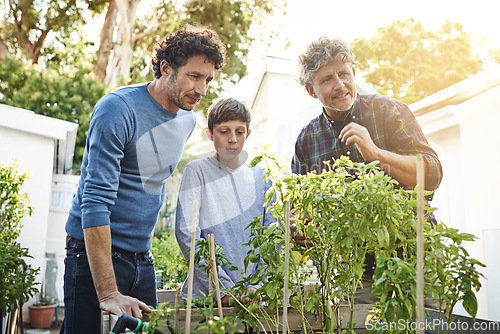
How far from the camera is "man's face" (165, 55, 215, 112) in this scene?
1817 millimetres

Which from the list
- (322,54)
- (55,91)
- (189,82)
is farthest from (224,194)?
(55,91)

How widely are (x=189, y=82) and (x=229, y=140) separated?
15.0 inches

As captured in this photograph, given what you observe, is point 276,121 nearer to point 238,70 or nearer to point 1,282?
point 238,70

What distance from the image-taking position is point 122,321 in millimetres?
1089

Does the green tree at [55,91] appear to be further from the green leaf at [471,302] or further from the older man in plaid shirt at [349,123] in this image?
the green leaf at [471,302]

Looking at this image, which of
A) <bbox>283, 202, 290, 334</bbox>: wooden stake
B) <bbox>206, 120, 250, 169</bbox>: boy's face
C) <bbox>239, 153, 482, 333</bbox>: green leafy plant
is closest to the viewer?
<bbox>239, 153, 482, 333</bbox>: green leafy plant

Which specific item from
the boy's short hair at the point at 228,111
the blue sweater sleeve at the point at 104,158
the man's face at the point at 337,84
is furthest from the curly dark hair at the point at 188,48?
the man's face at the point at 337,84

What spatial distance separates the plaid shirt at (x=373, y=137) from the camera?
1738 millimetres

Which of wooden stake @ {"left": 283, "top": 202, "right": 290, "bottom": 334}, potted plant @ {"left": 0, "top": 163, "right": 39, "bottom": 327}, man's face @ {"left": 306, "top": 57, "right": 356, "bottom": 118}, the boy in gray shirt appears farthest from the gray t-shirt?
potted plant @ {"left": 0, "top": 163, "right": 39, "bottom": 327}

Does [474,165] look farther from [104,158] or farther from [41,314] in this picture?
[41,314]

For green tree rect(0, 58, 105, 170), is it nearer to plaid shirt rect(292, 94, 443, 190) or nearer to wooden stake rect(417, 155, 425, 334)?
plaid shirt rect(292, 94, 443, 190)

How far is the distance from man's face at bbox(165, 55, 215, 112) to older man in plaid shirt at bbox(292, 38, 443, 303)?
0.46m

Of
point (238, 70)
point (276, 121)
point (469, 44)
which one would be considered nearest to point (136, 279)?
point (276, 121)

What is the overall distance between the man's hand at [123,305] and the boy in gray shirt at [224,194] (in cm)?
39
